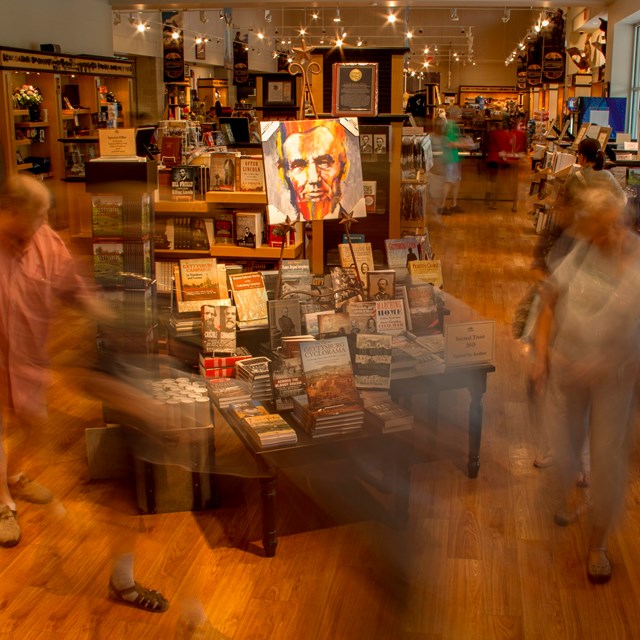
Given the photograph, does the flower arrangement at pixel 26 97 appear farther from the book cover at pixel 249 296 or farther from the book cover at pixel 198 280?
the book cover at pixel 249 296

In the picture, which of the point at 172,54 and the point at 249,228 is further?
the point at 172,54

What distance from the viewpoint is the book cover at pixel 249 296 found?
4.73 metres

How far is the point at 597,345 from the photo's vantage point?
3166 millimetres

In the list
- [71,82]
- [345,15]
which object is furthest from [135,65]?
[345,15]

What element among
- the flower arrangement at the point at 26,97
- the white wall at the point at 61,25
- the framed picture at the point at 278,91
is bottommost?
the framed picture at the point at 278,91

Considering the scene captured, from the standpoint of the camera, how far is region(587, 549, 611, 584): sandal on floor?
3490mm

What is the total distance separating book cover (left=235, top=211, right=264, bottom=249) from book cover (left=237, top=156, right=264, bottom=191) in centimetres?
20

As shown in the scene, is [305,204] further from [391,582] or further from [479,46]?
[479,46]

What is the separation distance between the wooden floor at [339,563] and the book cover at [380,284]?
848 mm

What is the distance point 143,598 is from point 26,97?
11.1 m

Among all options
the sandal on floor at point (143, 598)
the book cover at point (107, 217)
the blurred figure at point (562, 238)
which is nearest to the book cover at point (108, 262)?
the book cover at point (107, 217)

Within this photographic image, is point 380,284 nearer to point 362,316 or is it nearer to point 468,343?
point 362,316

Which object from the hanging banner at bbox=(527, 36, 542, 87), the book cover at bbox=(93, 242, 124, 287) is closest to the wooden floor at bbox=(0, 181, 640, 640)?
the book cover at bbox=(93, 242, 124, 287)

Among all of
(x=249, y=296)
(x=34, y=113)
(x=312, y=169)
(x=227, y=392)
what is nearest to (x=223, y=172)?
(x=312, y=169)
